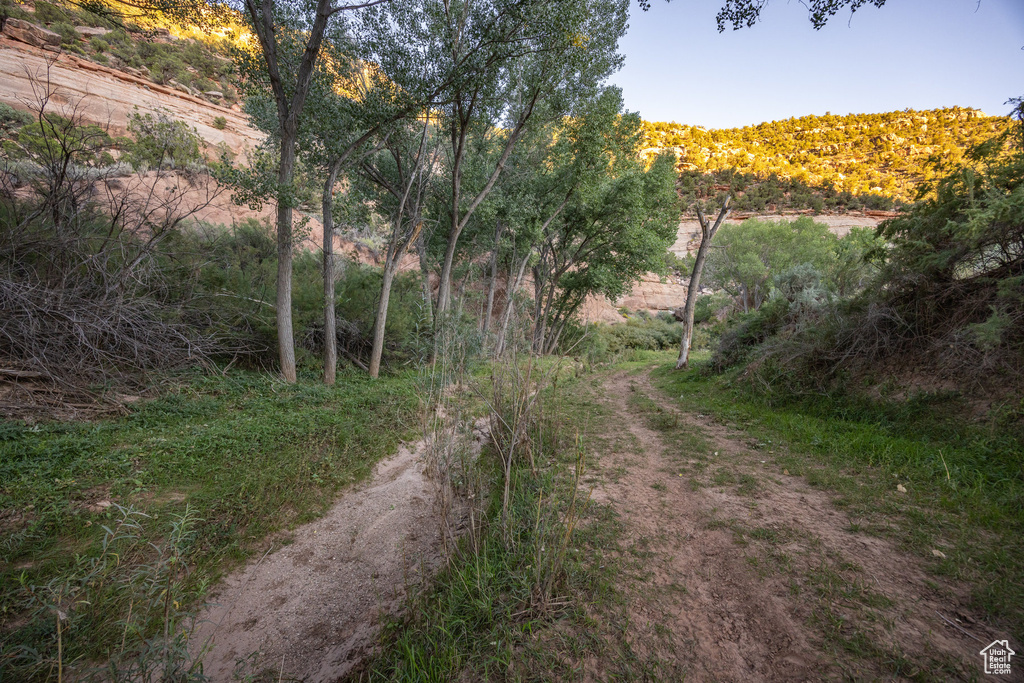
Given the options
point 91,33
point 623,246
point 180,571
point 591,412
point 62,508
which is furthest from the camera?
point 91,33

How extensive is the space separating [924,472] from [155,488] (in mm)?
8653

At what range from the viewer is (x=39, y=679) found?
2.27 metres

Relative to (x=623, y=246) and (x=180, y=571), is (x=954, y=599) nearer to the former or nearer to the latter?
(x=180, y=571)

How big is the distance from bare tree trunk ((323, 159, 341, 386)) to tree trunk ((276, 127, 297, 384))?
0.92 meters

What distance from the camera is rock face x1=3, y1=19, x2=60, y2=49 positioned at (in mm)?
18719

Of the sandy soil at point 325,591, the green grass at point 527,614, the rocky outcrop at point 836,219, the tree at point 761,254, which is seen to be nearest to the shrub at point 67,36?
the sandy soil at point 325,591

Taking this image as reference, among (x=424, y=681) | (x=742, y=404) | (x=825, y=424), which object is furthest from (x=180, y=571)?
(x=742, y=404)

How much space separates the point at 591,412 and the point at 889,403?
4.70 metres

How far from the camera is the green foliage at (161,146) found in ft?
50.3

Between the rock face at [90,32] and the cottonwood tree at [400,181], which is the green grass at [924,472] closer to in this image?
the cottonwood tree at [400,181]

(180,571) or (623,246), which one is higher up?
(623,246)

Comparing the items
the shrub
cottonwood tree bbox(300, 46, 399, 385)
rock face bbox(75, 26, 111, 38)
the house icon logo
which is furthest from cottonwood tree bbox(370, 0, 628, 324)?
rock face bbox(75, 26, 111, 38)

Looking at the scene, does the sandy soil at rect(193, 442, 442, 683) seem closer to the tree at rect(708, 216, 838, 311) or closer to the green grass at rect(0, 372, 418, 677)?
the green grass at rect(0, 372, 418, 677)

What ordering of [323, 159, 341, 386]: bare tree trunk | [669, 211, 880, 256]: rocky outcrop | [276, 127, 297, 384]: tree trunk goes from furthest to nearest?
[669, 211, 880, 256]: rocky outcrop → [323, 159, 341, 386]: bare tree trunk → [276, 127, 297, 384]: tree trunk
